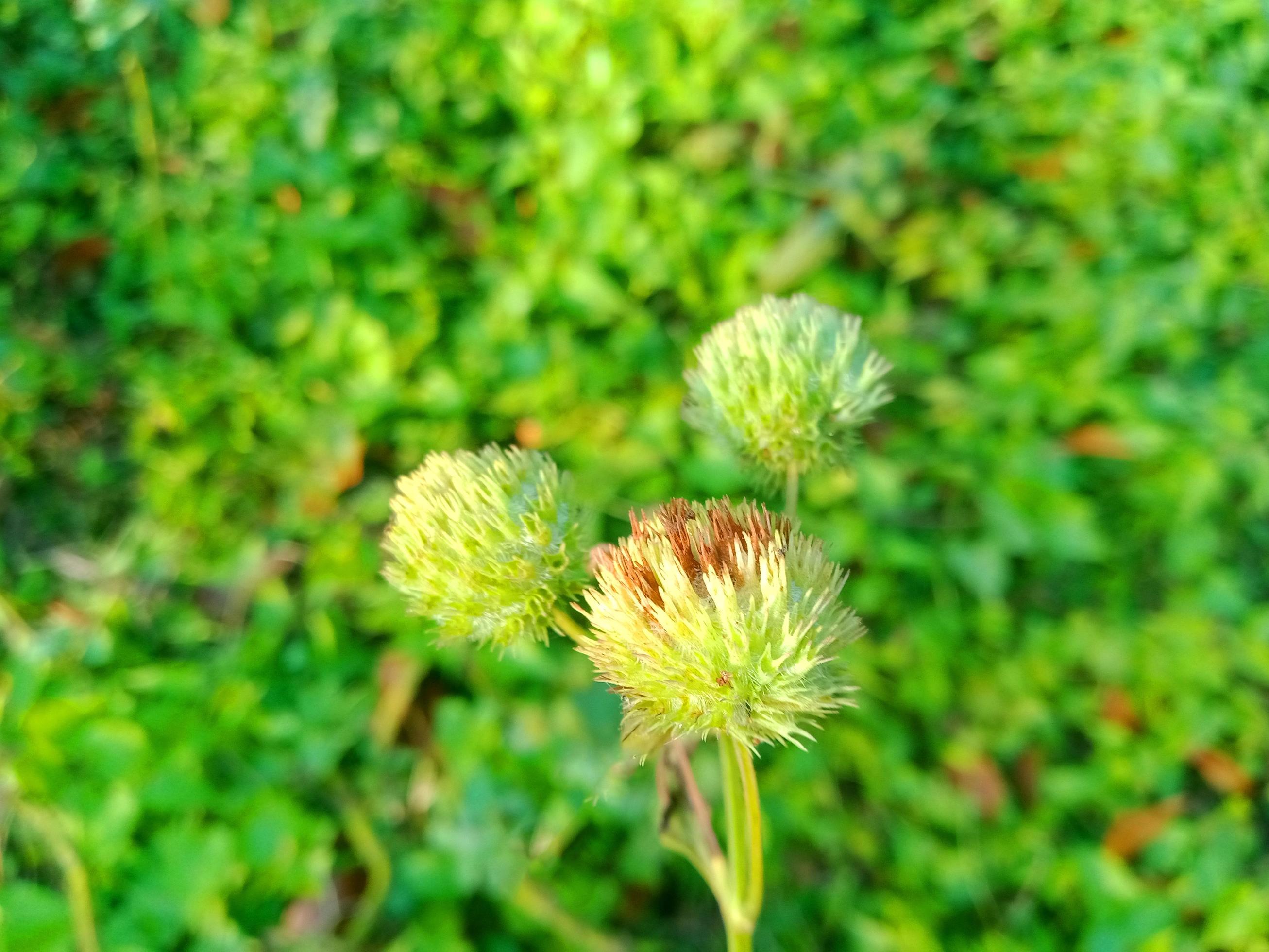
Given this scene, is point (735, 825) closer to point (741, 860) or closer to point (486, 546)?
point (741, 860)

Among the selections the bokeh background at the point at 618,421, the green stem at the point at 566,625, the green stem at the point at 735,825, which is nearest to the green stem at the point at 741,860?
the green stem at the point at 735,825

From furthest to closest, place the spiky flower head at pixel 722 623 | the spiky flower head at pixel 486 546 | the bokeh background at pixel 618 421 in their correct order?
the bokeh background at pixel 618 421 < the spiky flower head at pixel 486 546 < the spiky flower head at pixel 722 623

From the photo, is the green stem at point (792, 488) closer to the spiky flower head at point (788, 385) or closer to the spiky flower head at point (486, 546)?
the spiky flower head at point (788, 385)

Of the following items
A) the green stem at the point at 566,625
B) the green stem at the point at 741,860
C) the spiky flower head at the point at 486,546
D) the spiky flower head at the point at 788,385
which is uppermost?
the spiky flower head at the point at 788,385

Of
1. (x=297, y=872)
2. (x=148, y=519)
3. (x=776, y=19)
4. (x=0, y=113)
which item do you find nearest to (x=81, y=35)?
(x=0, y=113)

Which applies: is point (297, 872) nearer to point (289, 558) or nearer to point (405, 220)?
point (289, 558)

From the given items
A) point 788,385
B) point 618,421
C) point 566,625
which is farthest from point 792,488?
point 618,421

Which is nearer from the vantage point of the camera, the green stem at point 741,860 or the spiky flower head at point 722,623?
the spiky flower head at point 722,623
